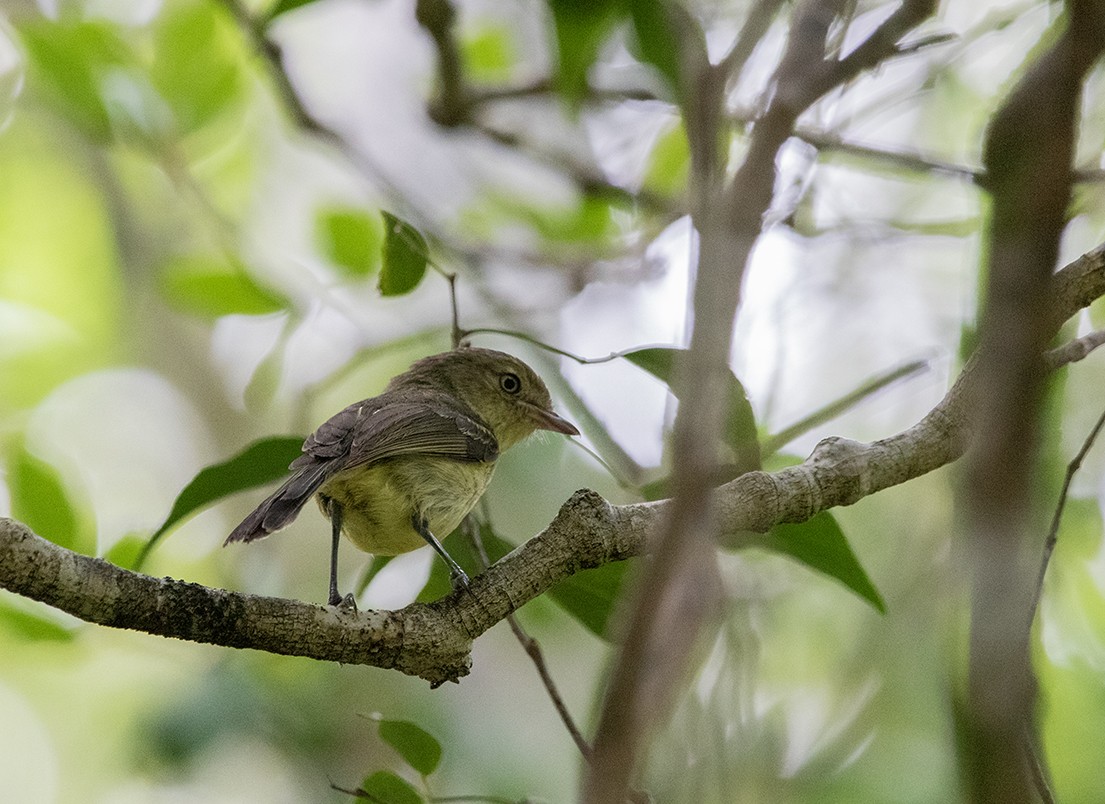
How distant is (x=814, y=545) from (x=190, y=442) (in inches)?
232

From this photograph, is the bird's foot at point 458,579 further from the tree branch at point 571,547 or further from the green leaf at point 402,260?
the green leaf at point 402,260

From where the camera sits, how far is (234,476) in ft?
10.5

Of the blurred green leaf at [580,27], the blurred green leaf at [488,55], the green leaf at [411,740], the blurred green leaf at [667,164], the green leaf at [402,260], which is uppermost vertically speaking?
the blurred green leaf at [488,55]

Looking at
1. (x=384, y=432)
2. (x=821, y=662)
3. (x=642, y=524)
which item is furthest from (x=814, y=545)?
(x=821, y=662)

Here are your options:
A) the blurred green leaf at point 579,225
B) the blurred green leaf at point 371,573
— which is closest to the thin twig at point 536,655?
the blurred green leaf at point 371,573

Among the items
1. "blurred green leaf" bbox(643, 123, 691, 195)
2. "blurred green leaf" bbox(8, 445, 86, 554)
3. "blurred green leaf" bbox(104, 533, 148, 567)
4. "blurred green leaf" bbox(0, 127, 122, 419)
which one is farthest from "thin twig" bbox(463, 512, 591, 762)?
"blurred green leaf" bbox(0, 127, 122, 419)

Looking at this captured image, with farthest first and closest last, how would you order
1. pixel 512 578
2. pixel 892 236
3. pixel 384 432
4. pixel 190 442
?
pixel 190 442 → pixel 892 236 → pixel 384 432 → pixel 512 578

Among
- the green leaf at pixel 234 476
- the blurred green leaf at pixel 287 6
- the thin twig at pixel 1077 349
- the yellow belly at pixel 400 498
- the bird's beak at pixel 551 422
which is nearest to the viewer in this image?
the thin twig at pixel 1077 349

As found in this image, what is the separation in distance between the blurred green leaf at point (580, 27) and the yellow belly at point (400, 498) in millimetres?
1271

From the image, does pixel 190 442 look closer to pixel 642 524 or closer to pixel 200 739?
pixel 200 739

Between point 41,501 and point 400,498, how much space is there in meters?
1.04

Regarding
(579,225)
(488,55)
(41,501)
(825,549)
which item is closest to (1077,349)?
(825,549)

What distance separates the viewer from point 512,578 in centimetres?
279

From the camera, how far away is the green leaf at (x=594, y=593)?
3.09m
